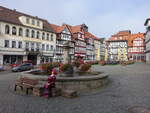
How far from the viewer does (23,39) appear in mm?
32438

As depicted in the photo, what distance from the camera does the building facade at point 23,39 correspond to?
28.9 m

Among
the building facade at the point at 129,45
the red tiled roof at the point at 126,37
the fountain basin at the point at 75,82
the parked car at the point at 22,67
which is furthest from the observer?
the red tiled roof at the point at 126,37

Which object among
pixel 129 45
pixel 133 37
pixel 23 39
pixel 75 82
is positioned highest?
pixel 133 37

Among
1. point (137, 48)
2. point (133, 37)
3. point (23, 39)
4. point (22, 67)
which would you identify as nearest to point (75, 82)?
point (22, 67)

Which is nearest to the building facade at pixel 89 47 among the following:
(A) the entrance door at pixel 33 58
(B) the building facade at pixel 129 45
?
(B) the building facade at pixel 129 45

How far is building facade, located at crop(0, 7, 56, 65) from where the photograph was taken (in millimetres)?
28886

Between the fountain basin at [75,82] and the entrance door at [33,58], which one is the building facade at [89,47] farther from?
the fountain basin at [75,82]

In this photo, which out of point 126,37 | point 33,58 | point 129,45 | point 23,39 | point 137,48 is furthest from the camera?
point 126,37

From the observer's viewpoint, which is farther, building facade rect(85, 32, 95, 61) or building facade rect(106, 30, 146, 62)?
building facade rect(106, 30, 146, 62)

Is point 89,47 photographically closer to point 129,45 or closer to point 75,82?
point 129,45

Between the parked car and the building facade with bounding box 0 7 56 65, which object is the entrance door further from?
the parked car

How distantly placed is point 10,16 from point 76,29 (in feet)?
81.4

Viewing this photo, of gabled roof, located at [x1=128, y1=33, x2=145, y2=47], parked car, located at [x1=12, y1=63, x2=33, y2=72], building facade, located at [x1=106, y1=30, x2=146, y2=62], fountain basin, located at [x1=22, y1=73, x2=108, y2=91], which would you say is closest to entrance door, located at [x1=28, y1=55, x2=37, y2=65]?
parked car, located at [x1=12, y1=63, x2=33, y2=72]

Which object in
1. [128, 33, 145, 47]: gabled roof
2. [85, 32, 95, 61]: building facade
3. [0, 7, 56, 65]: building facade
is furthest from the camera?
[128, 33, 145, 47]: gabled roof
